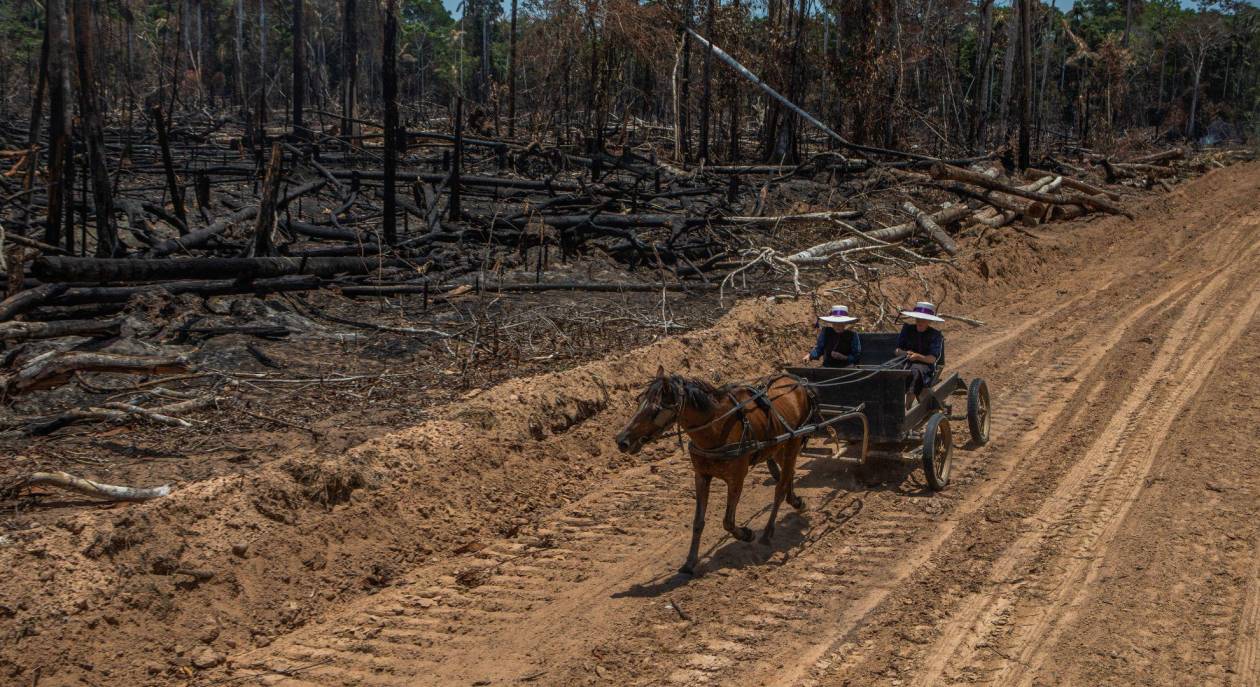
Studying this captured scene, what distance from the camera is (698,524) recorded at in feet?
24.5

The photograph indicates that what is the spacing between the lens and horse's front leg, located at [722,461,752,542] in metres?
7.53

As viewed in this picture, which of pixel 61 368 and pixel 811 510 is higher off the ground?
pixel 61 368

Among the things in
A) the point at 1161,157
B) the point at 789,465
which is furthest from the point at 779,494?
the point at 1161,157

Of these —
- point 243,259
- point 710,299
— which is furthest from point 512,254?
point 243,259

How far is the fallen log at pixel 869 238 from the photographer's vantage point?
19.3m

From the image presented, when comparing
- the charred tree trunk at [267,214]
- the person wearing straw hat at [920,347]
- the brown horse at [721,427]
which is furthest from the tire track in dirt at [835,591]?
the charred tree trunk at [267,214]

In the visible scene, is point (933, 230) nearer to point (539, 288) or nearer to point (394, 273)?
point (539, 288)

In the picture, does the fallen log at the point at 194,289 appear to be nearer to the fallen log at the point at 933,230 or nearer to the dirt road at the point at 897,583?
the dirt road at the point at 897,583

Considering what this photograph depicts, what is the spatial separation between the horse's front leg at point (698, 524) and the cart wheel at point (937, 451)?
98.2 inches

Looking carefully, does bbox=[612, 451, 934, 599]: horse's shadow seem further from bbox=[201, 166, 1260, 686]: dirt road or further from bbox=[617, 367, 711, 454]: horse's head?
bbox=[617, 367, 711, 454]: horse's head

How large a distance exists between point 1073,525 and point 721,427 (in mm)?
3359

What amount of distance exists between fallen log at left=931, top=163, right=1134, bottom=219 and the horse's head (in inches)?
694

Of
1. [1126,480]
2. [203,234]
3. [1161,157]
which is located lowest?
[1126,480]

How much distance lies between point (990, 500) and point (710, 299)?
335 inches
